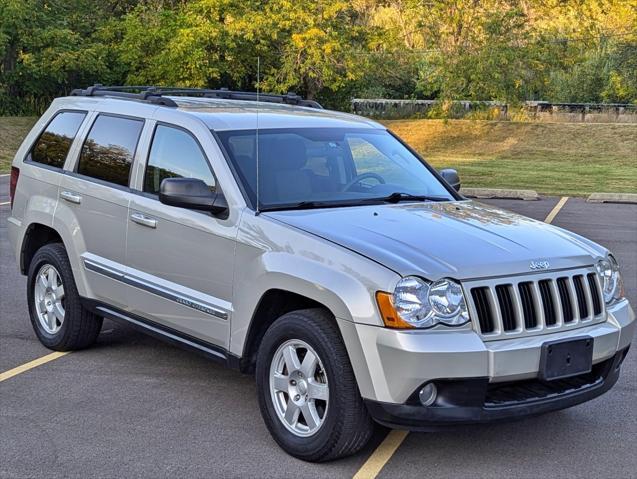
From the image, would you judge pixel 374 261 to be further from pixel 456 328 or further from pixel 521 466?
pixel 521 466

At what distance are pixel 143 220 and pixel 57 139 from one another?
163cm

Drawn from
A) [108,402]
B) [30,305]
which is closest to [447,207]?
[108,402]

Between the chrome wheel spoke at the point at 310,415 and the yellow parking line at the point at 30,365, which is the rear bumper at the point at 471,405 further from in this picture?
the yellow parking line at the point at 30,365

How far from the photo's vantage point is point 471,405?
4.58m

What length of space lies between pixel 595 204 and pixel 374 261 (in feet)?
49.5

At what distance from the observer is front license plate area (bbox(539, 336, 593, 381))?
469 cm

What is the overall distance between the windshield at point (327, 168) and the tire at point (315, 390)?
0.88m

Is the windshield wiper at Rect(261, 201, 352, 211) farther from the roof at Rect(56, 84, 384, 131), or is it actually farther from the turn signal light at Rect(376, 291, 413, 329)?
the turn signal light at Rect(376, 291, 413, 329)

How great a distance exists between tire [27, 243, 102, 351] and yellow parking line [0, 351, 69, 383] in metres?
0.06

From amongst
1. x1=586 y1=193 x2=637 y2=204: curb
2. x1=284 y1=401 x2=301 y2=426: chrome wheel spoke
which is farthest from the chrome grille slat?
x1=586 y1=193 x2=637 y2=204: curb

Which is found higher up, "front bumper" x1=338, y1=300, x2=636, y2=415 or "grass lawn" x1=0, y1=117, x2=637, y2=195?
"front bumper" x1=338, y1=300, x2=636, y2=415

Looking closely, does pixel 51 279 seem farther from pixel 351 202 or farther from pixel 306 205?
pixel 351 202

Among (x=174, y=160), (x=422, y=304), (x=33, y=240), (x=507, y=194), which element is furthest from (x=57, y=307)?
(x=507, y=194)

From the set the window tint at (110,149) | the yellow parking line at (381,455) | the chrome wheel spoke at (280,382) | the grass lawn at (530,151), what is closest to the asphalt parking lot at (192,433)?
the yellow parking line at (381,455)
